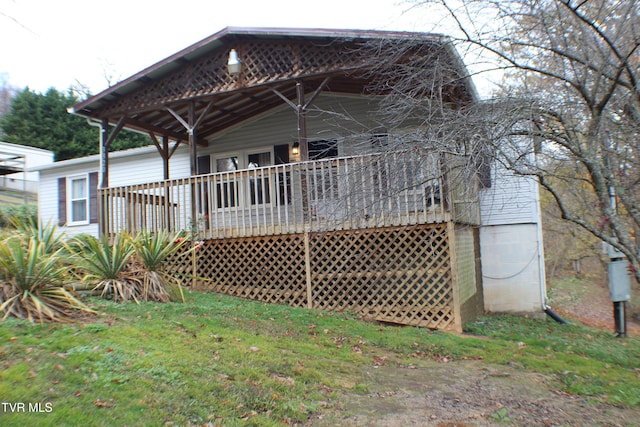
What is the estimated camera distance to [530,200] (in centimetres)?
1123

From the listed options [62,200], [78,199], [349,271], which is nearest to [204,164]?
[78,199]

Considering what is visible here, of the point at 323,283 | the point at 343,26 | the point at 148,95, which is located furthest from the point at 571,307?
the point at 148,95

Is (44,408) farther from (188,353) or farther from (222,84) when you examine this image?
(222,84)

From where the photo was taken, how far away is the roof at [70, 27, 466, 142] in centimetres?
925

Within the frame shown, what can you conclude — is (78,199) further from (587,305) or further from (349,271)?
(587,305)

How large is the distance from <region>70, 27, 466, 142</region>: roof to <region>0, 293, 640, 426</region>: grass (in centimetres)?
461

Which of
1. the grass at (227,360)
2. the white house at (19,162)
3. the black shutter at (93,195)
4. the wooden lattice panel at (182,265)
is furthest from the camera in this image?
the white house at (19,162)

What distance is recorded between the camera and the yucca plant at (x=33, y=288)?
5.28 meters

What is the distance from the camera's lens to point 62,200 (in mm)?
15641

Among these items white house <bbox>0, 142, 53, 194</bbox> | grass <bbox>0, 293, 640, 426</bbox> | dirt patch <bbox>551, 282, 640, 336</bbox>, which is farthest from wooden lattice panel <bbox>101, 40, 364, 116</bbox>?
dirt patch <bbox>551, 282, 640, 336</bbox>

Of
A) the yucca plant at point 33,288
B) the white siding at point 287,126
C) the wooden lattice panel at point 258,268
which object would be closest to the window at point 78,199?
the white siding at point 287,126

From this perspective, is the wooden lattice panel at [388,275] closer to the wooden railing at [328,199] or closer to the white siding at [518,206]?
the wooden railing at [328,199]

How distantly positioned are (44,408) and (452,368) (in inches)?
176

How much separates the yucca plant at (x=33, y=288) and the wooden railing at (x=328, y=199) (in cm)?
362
